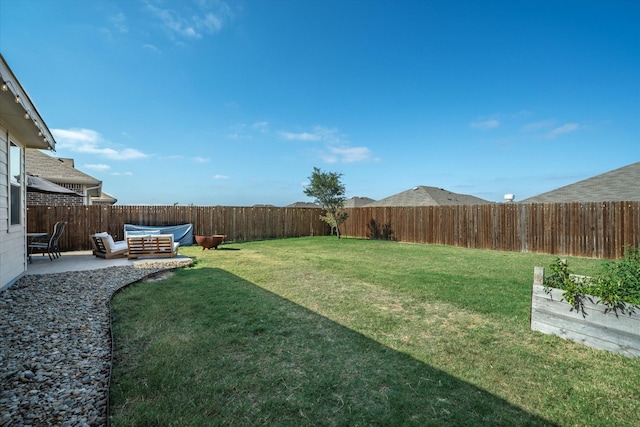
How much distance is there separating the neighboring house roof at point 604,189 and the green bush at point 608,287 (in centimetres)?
908

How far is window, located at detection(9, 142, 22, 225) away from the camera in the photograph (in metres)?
5.35

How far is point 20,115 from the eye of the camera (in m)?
4.46

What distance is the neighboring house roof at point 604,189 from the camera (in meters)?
9.83

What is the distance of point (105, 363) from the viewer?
2406mm

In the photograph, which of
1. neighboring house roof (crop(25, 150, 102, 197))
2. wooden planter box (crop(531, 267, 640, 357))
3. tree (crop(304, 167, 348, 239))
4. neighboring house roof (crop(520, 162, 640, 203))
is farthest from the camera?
tree (crop(304, 167, 348, 239))

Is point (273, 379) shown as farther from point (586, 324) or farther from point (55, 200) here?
point (55, 200)

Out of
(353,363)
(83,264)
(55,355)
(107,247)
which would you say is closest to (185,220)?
(107,247)

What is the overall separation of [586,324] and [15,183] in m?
9.32

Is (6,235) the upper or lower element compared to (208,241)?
upper

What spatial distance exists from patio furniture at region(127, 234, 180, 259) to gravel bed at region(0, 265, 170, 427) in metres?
3.40

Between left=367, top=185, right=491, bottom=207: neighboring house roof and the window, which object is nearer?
the window

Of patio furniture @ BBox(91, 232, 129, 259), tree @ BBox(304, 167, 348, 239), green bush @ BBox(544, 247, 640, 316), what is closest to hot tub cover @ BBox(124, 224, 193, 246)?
patio furniture @ BBox(91, 232, 129, 259)

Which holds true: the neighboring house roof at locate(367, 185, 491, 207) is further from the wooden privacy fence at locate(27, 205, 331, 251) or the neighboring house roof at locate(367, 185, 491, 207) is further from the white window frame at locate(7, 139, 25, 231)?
the white window frame at locate(7, 139, 25, 231)

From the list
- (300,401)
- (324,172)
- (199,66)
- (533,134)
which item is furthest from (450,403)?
(533,134)
